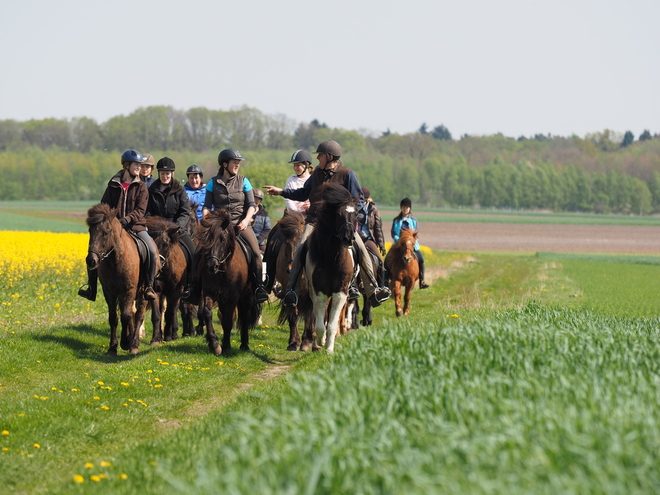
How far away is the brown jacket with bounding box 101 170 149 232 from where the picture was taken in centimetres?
1245

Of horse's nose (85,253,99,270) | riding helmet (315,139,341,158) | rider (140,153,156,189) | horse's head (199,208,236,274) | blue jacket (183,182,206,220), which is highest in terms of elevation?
riding helmet (315,139,341,158)

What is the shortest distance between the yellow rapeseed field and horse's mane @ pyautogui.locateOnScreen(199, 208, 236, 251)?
8.44 metres

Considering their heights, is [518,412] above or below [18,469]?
above

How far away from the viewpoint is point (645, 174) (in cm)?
18000

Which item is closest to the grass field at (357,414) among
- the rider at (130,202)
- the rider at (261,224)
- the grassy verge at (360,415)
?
the grassy verge at (360,415)

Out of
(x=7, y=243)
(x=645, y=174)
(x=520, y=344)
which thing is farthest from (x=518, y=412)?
(x=645, y=174)

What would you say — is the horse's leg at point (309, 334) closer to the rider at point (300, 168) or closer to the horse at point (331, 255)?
the horse at point (331, 255)

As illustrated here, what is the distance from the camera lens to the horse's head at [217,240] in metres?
11.7

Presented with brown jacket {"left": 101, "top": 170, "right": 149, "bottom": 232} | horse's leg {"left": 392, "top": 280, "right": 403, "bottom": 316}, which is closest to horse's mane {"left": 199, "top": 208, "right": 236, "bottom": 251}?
brown jacket {"left": 101, "top": 170, "right": 149, "bottom": 232}

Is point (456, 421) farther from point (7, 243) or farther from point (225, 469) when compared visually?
point (7, 243)

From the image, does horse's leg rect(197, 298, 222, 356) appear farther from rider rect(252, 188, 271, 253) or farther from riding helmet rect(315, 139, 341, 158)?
rider rect(252, 188, 271, 253)

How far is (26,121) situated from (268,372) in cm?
18383

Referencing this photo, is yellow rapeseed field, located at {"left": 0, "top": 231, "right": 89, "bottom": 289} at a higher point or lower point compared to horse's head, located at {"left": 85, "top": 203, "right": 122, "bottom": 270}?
lower

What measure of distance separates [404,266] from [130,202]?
7468 millimetres
